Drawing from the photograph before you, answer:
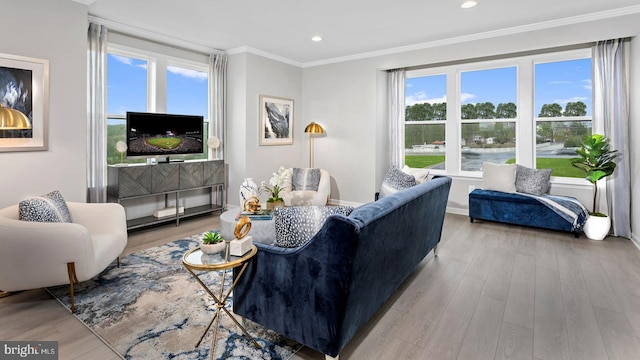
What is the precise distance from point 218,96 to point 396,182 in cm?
353

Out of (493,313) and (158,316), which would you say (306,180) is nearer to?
(158,316)

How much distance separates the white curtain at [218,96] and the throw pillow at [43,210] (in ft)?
9.89

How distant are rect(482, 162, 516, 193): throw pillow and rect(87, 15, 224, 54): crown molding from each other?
476cm

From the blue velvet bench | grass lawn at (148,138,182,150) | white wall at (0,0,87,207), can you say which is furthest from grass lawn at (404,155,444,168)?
white wall at (0,0,87,207)

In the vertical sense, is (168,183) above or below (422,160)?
below

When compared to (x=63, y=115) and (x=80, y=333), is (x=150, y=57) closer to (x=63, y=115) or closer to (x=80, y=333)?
(x=63, y=115)

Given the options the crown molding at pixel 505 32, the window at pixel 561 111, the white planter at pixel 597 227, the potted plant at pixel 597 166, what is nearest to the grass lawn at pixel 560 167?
the window at pixel 561 111

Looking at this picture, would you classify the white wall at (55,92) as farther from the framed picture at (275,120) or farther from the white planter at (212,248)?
the framed picture at (275,120)

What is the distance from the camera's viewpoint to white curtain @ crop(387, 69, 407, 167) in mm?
6188

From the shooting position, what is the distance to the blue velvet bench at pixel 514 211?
453 centimetres

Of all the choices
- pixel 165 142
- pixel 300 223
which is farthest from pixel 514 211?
pixel 165 142

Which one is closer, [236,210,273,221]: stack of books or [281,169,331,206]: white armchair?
[236,210,273,221]: stack of books

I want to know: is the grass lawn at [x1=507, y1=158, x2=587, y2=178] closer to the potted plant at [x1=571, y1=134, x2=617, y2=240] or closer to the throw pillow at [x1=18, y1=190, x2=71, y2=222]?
the potted plant at [x1=571, y1=134, x2=617, y2=240]

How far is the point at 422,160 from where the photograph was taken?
627 cm
